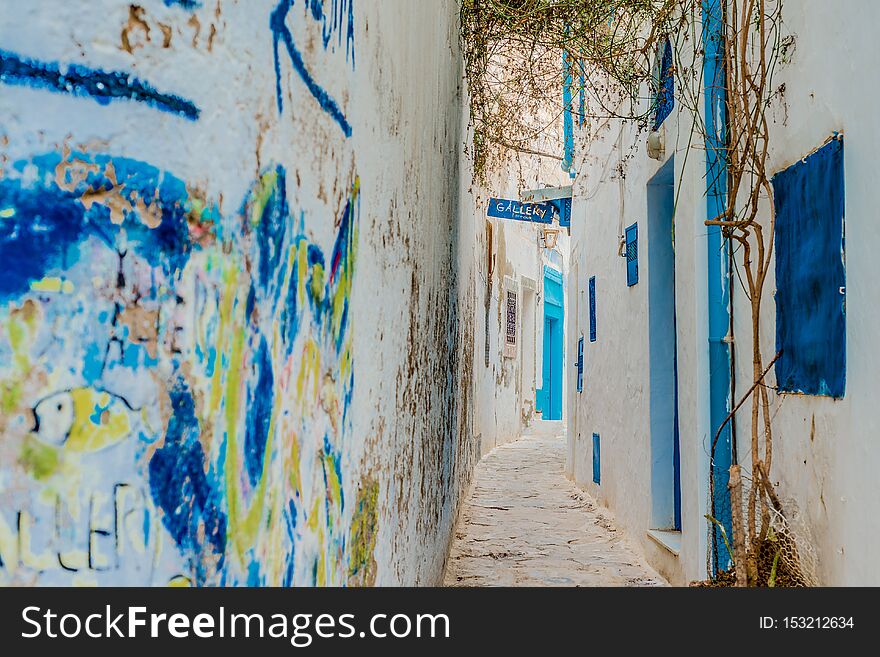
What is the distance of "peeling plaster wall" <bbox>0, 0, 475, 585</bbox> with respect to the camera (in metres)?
0.93

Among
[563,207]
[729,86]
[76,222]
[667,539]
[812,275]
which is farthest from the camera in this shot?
[563,207]

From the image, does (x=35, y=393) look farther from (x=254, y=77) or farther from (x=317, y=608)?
(x=317, y=608)

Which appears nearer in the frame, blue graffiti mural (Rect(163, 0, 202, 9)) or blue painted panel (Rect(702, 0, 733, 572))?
A: blue graffiti mural (Rect(163, 0, 202, 9))

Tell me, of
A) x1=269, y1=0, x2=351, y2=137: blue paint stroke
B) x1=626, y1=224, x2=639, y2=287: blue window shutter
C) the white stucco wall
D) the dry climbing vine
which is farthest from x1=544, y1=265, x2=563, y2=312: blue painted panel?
x1=269, y1=0, x2=351, y2=137: blue paint stroke

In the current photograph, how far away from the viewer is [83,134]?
3.19ft

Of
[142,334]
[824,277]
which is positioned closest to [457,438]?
[824,277]

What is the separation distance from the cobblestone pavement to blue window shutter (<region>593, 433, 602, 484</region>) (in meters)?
0.27

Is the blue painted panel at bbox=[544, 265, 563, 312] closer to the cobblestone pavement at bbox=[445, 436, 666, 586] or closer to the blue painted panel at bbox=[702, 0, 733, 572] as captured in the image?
the cobblestone pavement at bbox=[445, 436, 666, 586]

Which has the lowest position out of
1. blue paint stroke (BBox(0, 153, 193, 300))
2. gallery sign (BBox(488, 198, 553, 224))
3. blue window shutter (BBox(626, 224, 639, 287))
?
blue paint stroke (BBox(0, 153, 193, 300))

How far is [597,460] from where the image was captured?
7.95 meters

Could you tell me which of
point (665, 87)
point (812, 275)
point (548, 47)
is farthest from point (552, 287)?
point (812, 275)

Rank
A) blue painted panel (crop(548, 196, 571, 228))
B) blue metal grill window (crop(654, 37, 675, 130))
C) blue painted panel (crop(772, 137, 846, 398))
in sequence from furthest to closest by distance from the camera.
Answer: blue painted panel (crop(548, 196, 571, 228))
blue metal grill window (crop(654, 37, 675, 130))
blue painted panel (crop(772, 137, 846, 398))

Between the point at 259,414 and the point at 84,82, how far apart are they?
50cm

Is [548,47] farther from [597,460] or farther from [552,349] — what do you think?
[552,349]
